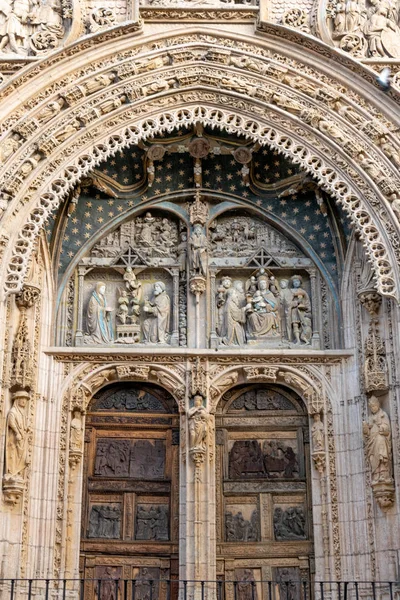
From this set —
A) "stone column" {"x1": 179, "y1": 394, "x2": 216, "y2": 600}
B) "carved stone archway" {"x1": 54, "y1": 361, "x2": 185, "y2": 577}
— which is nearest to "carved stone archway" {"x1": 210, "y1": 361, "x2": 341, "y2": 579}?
"stone column" {"x1": 179, "y1": 394, "x2": 216, "y2": 600}

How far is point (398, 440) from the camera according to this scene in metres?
11.8

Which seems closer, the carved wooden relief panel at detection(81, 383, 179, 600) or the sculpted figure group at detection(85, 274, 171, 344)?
the carved wooden relief panel at detection(81, 383, 179, 600)

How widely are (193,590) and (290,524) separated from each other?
5.41 ft

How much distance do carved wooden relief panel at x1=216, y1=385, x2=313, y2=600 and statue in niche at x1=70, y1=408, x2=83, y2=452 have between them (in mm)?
1919

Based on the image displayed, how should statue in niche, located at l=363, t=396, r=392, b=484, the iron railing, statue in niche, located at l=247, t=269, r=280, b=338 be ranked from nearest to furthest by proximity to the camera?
the iron railing, statue in niche, located at l=363, t=396, r=392, b=484, statue in niche, located at l=247, t=269, r=280, b=338

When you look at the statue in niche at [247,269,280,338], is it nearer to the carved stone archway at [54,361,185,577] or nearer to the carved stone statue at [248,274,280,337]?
the carved stone statue at [248,274,280,337]

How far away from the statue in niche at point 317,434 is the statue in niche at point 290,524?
0.88 m

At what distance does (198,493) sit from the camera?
12477 millimetres

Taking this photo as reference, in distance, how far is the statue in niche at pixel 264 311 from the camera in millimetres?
13484

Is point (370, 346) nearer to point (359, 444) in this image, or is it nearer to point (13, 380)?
point (359, 444)

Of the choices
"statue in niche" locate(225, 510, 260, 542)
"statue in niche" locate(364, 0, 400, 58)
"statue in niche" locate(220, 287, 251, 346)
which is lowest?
"statue in niche" locate(225, 510, 260, 542)

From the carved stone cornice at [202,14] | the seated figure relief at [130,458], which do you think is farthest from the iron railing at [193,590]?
the carved stone cornice at [202,14]

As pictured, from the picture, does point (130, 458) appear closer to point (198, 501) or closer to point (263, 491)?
point (198, 501)

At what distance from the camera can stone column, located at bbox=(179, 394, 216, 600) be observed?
12109 millimetres
